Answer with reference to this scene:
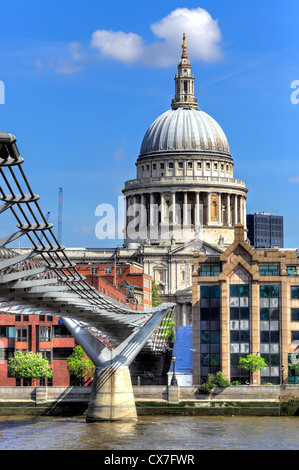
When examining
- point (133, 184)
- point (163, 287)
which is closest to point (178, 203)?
point (133, 184)

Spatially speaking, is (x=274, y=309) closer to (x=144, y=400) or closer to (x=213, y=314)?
(x=213, y=314)

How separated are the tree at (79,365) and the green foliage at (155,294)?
5679 cm

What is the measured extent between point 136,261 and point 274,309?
8851 cm

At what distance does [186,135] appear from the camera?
630 feet

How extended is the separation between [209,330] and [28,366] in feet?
43.0

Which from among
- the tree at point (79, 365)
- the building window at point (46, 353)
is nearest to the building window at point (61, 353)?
the building window at point (46, 353)

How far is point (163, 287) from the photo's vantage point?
172 metres

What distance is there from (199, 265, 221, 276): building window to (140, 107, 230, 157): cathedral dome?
10153cm

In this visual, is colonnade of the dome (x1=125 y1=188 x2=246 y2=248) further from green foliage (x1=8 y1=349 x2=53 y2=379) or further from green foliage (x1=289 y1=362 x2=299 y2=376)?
green foliage (x1=289 y1=362 x2=299 y2=376)

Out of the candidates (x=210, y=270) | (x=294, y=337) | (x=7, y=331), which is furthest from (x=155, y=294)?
(x=294, y=337)

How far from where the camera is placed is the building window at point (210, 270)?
8975 centimetres

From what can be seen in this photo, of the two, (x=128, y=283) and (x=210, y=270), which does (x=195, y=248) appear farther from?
(x=210, y=270)

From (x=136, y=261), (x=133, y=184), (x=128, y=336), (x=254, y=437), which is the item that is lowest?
(x=254, y=437)

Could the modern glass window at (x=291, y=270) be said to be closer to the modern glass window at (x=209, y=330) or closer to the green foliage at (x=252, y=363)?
the modern glass window at (x=209, y=330)
